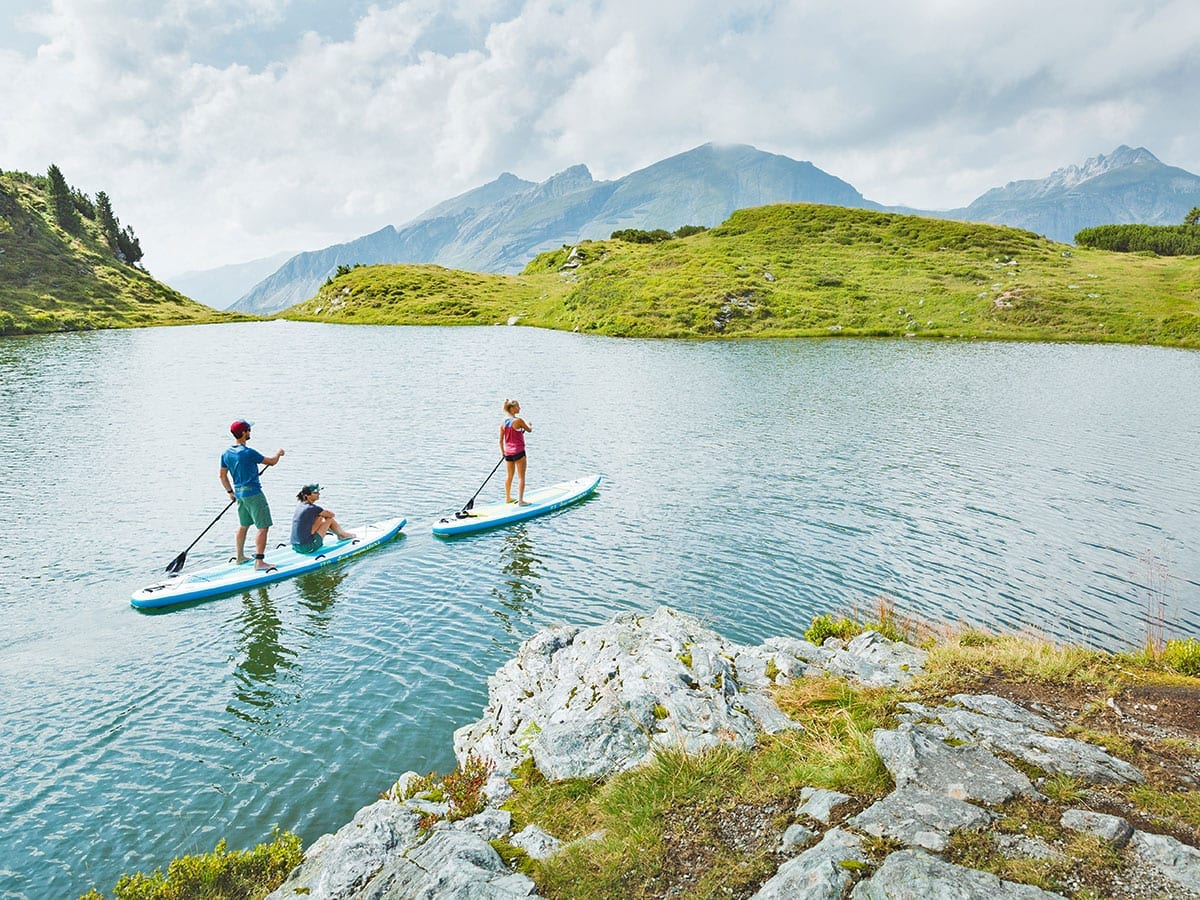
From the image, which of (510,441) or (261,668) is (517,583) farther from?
(510,441)

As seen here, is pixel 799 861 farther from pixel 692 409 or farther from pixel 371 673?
pixel 692 409

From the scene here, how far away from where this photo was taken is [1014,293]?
9625 centimetres

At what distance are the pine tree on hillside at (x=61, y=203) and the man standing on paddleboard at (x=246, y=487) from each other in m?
202

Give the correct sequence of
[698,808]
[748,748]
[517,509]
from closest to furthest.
→ [698,808] < [748,748] < [517,509]

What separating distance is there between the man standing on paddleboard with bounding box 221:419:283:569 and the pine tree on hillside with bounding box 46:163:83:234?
202 metres

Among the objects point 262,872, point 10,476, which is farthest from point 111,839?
point 10,476

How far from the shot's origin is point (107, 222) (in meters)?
182

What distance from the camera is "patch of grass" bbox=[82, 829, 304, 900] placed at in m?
8.52

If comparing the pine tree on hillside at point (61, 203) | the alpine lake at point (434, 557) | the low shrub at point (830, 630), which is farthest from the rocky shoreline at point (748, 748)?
the pine tree on hillside at point (61, 203)

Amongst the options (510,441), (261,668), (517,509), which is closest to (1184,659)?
(261,668)

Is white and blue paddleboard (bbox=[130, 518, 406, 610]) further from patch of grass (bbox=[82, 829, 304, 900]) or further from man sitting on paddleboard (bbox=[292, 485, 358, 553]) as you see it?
patch of grass (bbox=[82, 829, 304, 900])

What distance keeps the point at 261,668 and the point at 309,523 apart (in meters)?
6.46

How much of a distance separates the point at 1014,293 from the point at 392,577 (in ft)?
350

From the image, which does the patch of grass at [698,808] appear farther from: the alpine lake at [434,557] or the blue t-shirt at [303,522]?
the blue t-shirt at [303,522]
